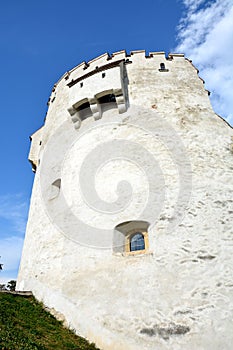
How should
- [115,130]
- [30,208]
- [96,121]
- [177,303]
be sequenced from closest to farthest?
1. [177,303]
2. [115,130]
3. [96,121]
4. [30,208]

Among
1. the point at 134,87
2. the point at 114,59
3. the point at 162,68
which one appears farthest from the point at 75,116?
the point at 162,68

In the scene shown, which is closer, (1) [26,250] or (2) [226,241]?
(2) [226,241]

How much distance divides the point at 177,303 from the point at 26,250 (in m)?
7.15

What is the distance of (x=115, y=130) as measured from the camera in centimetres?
1101

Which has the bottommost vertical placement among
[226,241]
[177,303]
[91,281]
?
[177,303]

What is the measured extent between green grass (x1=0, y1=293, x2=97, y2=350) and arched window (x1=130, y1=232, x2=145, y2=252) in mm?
2851

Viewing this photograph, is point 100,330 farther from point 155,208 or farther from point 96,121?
point 96,121

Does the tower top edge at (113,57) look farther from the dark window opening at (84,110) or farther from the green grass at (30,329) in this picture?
the green grass at (30,329)

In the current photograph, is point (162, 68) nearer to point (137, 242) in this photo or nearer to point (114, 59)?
point (114, 59)

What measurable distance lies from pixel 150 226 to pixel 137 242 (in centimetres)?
73

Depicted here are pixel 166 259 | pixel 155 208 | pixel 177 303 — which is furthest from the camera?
pixel 155 208

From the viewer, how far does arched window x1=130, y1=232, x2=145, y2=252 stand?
8.70m

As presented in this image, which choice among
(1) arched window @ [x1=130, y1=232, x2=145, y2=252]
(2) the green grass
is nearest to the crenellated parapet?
(1) arched window @ [x1=130, y1=232, x2=145, y2=252]

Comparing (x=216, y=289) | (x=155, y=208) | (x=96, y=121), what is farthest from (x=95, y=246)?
(x=96, y=121)
